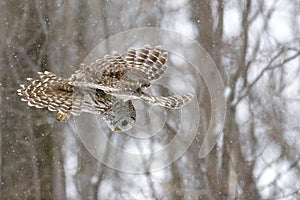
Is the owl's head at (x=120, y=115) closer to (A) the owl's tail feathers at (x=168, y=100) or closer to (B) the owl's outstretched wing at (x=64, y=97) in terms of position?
(B) the owl's outstretched wing at (x=64, y=97)

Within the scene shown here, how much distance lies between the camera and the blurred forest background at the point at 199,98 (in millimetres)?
3408

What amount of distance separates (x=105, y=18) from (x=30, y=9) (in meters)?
0.40

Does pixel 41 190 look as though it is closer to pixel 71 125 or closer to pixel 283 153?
pixel 71 125

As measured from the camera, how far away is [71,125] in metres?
3.50

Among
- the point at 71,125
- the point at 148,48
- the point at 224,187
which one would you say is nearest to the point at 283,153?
the point at 224,187

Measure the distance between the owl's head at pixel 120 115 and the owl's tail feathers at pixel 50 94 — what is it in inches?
6.1

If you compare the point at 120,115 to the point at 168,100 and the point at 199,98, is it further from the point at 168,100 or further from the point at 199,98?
the point at 199,98

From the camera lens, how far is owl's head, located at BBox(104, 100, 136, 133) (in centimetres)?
236

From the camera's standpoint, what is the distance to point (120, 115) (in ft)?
7.77

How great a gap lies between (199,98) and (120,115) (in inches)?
40.9

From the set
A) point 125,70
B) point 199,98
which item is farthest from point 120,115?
point 199,98

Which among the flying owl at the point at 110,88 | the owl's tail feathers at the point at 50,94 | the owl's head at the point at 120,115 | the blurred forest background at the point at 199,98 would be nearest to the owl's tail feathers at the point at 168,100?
the flying owl at the point at 110,88

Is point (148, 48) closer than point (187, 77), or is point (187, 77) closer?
point (148, 48)

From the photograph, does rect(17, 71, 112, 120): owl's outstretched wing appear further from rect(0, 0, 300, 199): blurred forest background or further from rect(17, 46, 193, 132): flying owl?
rect(0, 0, 300, 199): blurred forest background
